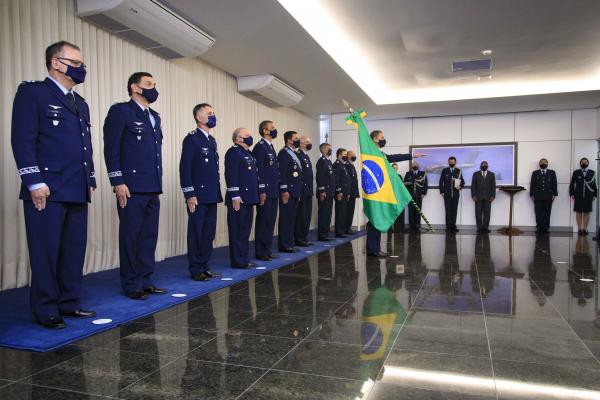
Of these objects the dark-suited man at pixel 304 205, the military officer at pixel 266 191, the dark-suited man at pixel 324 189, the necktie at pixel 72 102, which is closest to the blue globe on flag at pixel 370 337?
the necktie at pixel 72 102

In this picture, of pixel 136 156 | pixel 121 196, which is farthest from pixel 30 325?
pixel 136 156

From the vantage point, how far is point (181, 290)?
373 cm

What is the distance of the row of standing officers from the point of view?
267cm

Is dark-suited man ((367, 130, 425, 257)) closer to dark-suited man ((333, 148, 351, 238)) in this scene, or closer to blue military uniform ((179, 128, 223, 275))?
dark-suited man ((333, 148, 351, 238))

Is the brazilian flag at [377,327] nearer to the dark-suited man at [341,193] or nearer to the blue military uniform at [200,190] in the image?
the blue military uniform at [200,190]

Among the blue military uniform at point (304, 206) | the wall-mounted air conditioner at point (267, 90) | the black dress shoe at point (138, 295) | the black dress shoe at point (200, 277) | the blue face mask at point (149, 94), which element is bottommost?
the black dress shoe at point (200, 277)

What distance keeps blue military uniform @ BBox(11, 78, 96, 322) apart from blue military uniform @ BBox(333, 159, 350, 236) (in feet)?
17.6

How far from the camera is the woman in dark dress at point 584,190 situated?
985 centimetres

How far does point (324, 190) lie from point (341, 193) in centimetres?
59

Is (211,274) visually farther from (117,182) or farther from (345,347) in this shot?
(345,347)

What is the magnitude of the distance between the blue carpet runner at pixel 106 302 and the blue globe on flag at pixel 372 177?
1198 mm

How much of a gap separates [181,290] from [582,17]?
17.2 feet

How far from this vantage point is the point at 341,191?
310 inches

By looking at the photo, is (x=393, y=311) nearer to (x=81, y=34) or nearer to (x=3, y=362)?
(x=3, y=362)
